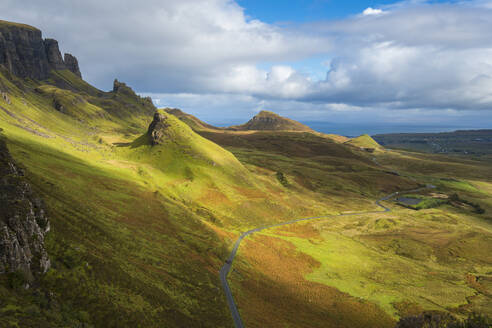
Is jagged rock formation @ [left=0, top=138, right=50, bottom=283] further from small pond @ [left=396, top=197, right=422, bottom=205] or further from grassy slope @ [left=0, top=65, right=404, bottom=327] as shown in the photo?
small pond @ [left=396, top=197, right=422, bottom=205]

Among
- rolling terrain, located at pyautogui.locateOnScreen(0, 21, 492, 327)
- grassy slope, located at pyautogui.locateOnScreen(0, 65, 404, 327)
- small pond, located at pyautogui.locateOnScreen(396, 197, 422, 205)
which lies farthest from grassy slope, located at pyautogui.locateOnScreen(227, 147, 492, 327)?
small pond, located at pyautogui.locateOnScreen(396, 197, 422, 205)

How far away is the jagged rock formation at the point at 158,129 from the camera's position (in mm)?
157000

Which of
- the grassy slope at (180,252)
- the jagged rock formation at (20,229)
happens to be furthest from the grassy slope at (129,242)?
the jagged rock formation at (20,229)

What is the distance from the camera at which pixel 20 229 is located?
1117 inches

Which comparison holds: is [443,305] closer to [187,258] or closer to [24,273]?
[187,258]

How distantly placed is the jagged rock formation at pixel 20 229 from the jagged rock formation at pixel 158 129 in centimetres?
12421

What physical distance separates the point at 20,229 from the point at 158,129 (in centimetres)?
14001

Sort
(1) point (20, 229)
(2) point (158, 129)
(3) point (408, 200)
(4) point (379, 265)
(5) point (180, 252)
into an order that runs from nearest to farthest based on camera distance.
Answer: (1) point (20, 229) < (5) point (180, 252) < (4) point (379, 265) < (2) point (158, 129) < (3) point (408, 200)

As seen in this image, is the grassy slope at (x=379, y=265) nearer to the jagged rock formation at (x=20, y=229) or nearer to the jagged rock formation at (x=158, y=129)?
the jagged rock formation at (x=20, y=229)

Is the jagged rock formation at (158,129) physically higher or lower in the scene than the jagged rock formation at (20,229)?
higher

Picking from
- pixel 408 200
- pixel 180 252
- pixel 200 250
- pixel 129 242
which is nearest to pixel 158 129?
pixel 200 250

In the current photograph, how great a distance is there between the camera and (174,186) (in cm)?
11819

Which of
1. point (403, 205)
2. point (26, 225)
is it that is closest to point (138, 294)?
point (26, 225)

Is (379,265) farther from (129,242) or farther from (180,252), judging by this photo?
(129,242)
